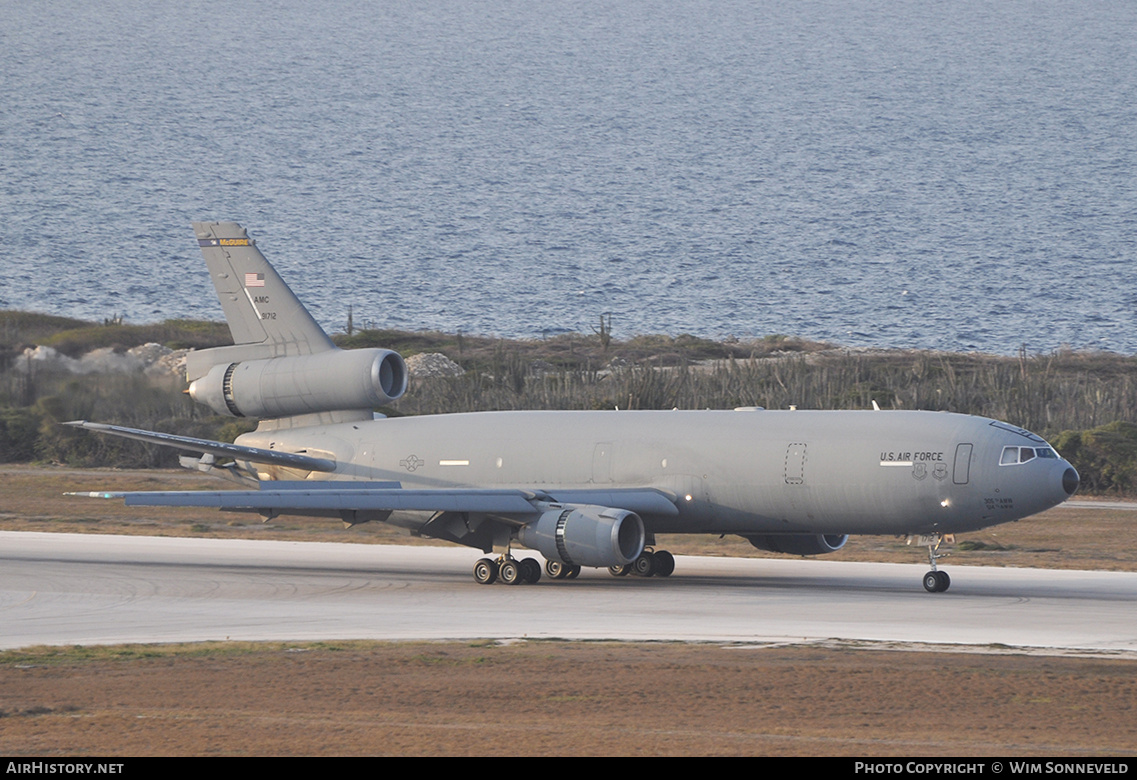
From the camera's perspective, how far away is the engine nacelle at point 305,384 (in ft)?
115

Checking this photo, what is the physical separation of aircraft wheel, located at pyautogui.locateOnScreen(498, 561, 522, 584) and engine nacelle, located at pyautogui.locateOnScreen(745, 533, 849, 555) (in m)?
5.41

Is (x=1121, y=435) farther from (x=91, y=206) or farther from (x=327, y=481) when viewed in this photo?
(x=91, y=206)

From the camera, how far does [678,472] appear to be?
103 ft

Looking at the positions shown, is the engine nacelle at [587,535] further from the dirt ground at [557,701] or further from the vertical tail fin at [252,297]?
the vertical tail fin at [252,297]

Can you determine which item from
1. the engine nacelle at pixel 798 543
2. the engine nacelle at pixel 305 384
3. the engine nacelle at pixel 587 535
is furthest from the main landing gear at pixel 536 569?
the engine nacelle at pixel 305 384

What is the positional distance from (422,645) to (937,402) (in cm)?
4557

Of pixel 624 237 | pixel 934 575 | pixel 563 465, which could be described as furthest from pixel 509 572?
pixel 624 237

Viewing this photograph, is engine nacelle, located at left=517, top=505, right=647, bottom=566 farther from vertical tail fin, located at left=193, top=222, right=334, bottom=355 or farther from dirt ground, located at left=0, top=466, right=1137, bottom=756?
vertical tail fin, located at left=193, top=222, right=334, bottom=355

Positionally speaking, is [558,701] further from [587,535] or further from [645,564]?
[645,564]

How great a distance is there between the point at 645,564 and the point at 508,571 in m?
3.72

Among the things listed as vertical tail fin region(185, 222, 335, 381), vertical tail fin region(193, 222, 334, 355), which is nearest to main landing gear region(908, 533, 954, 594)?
vertical tail fin region(185, 222, 335, 381)

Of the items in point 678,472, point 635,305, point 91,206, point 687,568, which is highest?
point 91,206

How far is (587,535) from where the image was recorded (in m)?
28.9
